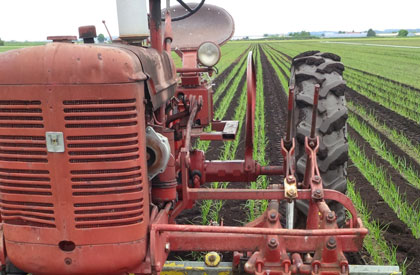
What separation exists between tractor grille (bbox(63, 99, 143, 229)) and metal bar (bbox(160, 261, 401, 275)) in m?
0.82

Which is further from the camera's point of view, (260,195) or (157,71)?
(260,195)

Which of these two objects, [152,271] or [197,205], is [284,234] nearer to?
[152,271]

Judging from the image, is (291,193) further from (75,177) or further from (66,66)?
(66,66)

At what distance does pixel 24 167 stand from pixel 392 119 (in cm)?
808

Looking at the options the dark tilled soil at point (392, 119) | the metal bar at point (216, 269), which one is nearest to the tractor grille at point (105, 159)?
the metal bar at point (216, 269)

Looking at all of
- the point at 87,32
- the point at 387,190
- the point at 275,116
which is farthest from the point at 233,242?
the point at 275,116

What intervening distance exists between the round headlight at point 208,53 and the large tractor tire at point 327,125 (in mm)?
1052

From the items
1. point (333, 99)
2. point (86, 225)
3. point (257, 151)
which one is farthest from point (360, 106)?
point (86, 225)

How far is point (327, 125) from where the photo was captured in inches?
121

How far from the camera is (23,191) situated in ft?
6.29

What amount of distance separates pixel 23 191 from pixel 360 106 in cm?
941

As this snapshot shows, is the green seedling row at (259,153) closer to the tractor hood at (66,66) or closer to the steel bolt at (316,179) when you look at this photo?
the steel bolt at (316,179)

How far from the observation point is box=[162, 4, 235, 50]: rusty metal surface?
16.6ft

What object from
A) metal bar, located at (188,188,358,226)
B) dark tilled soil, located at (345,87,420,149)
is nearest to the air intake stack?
metal bar, located at (188,188,358,226)
